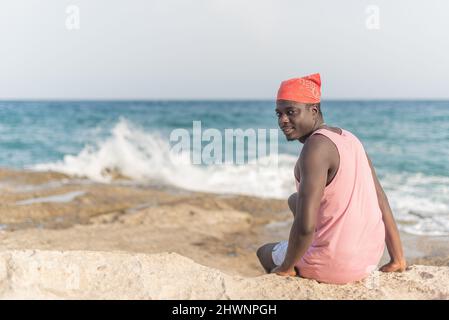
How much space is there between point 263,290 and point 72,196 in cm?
595

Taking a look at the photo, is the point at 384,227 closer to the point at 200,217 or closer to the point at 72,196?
the point at 200,217

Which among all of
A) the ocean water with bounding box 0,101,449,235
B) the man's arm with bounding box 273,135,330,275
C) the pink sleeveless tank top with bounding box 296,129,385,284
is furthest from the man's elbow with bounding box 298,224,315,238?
the ocean water with bounding box 0,101,449,235

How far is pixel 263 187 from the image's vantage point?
34.8ft

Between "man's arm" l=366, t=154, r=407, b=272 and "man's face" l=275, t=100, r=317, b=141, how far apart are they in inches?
16.8

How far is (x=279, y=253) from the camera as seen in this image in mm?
2863

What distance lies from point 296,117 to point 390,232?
2.80ft

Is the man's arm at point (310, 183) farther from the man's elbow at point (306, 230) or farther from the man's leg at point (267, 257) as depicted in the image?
the man's leg at point (267, 257)

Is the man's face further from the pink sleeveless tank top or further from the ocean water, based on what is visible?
the ocean water

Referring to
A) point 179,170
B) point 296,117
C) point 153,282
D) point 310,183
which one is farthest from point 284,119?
point 179,170

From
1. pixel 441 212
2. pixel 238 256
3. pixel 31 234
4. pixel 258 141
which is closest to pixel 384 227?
pixel 238 256

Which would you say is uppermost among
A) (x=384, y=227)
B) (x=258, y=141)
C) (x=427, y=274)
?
(x=384, y=227)

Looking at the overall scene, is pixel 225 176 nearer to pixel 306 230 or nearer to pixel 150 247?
pixel 150 247

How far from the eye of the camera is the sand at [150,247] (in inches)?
96.4

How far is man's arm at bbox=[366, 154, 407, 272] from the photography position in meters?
2.78
